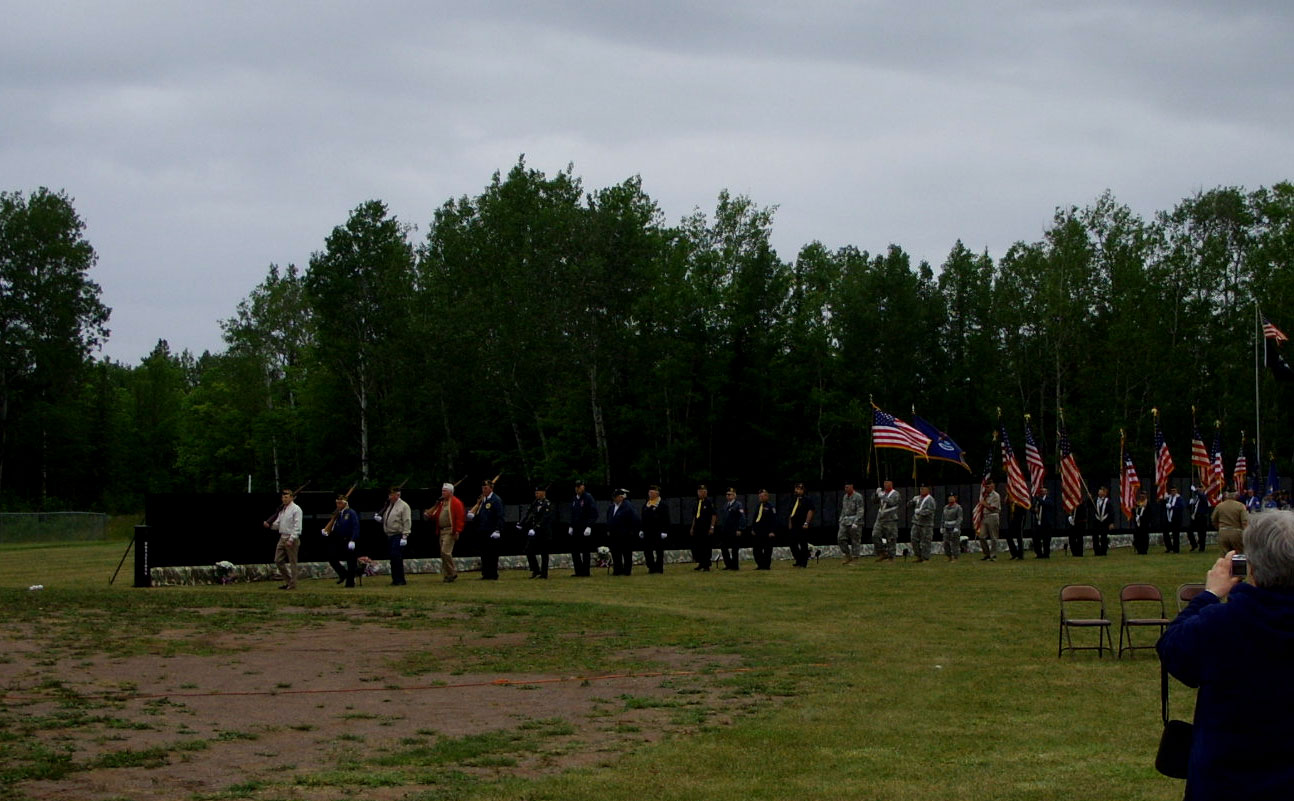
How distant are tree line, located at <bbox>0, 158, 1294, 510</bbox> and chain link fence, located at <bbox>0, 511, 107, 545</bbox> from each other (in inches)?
549

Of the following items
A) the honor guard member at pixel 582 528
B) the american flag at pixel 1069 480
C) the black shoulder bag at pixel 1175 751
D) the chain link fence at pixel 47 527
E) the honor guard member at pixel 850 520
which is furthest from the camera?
the chain link fence at pixel 47 527

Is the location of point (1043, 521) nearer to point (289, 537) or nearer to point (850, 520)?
point (850, 520)

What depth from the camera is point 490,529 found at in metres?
29.2

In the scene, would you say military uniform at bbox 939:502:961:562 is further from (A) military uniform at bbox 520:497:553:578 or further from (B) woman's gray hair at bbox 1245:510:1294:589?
(B) woman's gray hair at bbox 1245:510:1294:589

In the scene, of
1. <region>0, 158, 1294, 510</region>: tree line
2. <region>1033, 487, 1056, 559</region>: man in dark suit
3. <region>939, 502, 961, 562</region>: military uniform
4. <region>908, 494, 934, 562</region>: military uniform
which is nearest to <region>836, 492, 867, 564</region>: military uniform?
<region>908, 494, 934, 562</region>: military uniform

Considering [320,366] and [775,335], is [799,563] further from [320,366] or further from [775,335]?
[320,366]

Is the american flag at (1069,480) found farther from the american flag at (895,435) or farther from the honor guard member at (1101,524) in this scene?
the american flag at (895,435)

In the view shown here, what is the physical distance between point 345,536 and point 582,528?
4.85 meters

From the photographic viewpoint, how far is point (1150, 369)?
63438 mm

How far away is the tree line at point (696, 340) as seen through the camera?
6131 centimetres

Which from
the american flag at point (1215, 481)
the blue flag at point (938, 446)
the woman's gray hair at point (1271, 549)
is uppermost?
the blue flag at point (938, 446)

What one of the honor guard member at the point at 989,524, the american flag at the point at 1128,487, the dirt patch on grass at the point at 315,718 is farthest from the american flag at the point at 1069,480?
the dirt patch on grass at the point at 315,718

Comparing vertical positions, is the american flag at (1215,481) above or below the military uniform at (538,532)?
above

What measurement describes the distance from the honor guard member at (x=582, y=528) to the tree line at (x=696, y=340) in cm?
2803
